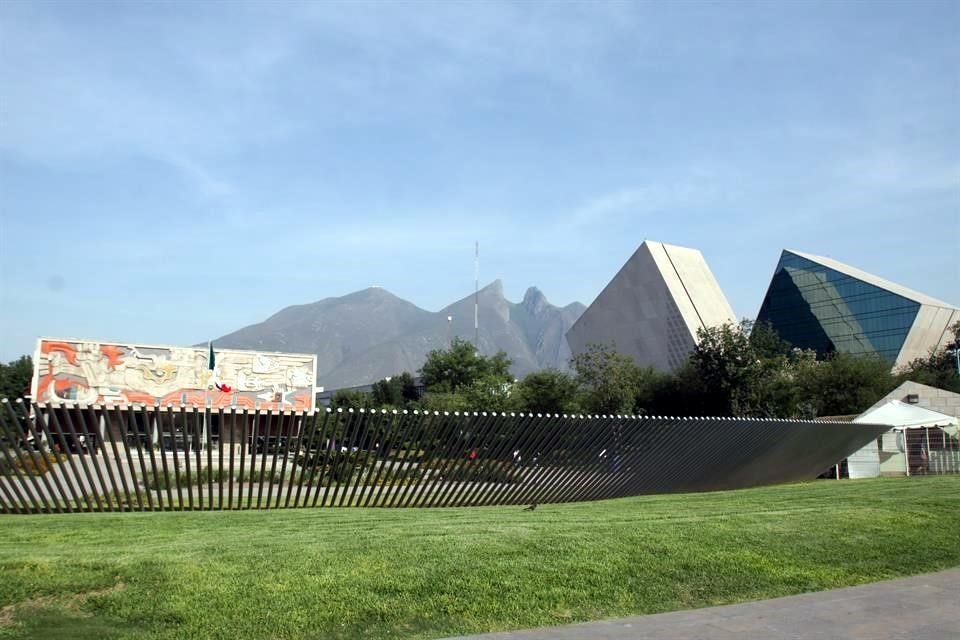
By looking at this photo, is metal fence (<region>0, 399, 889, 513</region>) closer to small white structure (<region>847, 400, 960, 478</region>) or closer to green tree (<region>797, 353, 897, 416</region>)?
small white structure (<region>847, 400, 960, 478</region>)

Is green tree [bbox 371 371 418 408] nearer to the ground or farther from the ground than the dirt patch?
farther from the ground

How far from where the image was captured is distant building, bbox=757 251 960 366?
233 ft

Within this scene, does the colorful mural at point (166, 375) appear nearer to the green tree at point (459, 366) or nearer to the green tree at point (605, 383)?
the green tree at point (605, 383)

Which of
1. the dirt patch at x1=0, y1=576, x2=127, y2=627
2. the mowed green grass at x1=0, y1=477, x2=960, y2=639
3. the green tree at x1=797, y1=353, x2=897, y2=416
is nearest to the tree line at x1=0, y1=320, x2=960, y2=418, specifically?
the green tree at x1=797, y1=353, x2=897, y2=416

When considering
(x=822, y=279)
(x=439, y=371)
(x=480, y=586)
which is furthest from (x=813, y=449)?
(x=822, y=279)

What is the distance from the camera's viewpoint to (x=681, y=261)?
246 ft

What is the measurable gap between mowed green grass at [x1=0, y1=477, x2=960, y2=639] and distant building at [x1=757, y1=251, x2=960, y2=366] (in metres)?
63.7

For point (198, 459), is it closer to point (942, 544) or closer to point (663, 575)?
point (663, 575)

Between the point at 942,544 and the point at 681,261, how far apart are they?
68.1 metres

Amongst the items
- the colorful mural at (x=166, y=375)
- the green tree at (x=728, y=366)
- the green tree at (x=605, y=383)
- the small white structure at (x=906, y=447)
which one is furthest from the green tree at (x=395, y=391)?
the small white structure at (x=906, y=447)

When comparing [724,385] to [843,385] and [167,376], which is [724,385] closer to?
[843,385]

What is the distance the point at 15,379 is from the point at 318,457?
57703 millimetres

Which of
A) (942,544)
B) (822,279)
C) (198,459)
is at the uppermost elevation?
(822,279)

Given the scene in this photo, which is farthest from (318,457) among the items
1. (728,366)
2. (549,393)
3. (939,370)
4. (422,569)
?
(939,370)
